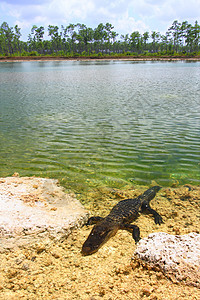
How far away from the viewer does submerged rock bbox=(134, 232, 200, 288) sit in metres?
2.76

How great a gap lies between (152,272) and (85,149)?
6.31 m

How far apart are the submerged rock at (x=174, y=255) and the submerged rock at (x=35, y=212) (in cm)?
159

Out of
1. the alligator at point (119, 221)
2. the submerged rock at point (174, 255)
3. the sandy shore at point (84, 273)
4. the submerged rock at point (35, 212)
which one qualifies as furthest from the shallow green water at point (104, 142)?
the submerged rock at point (174, 255)

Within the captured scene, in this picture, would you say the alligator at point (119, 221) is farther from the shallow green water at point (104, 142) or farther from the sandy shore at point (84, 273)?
the shallow green water at point (104, 142)

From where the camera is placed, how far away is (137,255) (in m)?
3.29

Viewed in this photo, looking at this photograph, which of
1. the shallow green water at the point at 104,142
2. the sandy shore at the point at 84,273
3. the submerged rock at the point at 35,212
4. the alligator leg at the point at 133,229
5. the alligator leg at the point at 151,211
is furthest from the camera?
the shallow green water at the point at 104,142

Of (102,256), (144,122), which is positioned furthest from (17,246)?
(144,122)

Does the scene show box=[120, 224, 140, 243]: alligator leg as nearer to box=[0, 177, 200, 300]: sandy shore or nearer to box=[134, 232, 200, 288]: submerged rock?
box=[0, 177, 200, 300]: sandy shore

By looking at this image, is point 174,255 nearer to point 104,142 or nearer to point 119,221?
point 119,221

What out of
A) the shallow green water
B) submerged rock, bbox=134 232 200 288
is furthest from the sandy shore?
the shallow green water

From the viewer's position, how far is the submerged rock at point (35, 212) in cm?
366

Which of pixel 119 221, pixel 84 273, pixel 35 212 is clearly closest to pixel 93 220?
pixel 119 221

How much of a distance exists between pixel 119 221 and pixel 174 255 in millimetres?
1569

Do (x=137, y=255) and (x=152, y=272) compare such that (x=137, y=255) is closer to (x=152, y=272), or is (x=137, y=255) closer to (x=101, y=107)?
(x=152, y=272)
